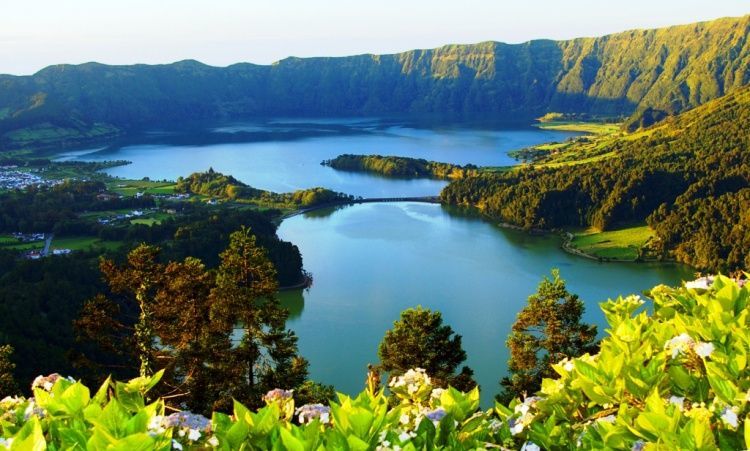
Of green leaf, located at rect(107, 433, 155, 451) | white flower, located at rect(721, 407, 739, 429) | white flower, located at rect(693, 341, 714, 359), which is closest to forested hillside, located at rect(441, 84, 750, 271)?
white flower, located at rect(693, 341, 714, 359)

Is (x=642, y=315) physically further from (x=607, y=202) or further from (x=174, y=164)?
(x=174, y=164)

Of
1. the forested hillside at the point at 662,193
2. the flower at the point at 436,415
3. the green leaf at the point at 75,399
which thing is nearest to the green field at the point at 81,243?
the forested hillside at the point at 662,193

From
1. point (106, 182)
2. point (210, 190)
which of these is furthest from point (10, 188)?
point (210, 190)

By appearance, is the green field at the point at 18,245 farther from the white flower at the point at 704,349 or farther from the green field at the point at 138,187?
the white flower at the point at 704,349

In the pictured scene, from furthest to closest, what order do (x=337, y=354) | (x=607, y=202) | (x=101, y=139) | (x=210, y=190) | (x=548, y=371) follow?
(x=101, y=139)
(x=210, y=190)
(x=607, y=202)
(x=337, y=354)
(x=548, y=371)

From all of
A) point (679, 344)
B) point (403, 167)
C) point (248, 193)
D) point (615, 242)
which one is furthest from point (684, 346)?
point (403, 167)
